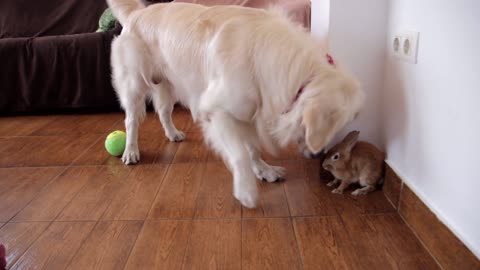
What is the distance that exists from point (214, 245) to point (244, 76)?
71 centimetres

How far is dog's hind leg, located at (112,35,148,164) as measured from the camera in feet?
7.29

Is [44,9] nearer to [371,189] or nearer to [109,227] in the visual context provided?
[109,227]

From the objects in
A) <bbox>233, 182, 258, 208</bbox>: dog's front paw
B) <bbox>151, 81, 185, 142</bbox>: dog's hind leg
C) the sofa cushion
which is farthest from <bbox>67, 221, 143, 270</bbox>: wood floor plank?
the sofa cushion

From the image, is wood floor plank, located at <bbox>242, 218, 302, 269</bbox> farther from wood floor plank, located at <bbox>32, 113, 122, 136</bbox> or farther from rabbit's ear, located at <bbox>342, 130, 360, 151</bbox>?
wood floor plank, located at <bbox>32, 113, 122, 136</bbox>

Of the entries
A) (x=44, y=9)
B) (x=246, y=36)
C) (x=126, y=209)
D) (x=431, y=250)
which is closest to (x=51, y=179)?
(x=126, y=209)

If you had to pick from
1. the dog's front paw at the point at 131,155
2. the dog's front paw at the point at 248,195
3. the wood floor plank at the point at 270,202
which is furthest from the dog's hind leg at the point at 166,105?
the dog's front paw at the point at 248,195

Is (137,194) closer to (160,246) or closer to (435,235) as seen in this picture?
(160,246)

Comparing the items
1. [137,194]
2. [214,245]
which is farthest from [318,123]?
[137,194]

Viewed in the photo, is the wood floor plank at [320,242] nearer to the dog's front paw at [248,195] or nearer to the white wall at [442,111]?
the dog's front paw at [248,195]

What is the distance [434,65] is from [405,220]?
0.66 metres

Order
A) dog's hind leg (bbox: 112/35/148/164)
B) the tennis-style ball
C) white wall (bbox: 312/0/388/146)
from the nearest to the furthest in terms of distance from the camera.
A: white wall (bbox: 312/0/388/146) → dog's hind leg (bbox: 112/35/148/164) → the tennis-style ball

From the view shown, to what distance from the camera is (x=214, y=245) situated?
150cm

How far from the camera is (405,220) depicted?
62.4 inches

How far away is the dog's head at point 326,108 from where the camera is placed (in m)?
1.39
